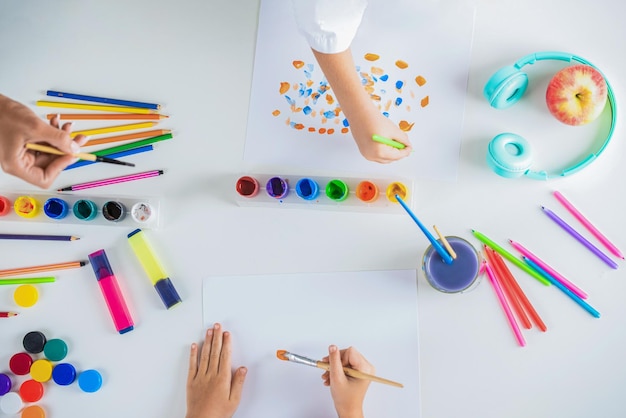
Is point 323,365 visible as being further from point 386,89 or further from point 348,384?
point 386,89

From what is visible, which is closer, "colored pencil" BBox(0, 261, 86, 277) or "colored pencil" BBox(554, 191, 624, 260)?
"colored pencil" BBox(554, 191, 624, 260)

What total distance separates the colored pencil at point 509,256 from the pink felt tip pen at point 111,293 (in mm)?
621

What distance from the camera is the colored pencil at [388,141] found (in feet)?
2.79

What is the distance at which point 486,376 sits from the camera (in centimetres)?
92

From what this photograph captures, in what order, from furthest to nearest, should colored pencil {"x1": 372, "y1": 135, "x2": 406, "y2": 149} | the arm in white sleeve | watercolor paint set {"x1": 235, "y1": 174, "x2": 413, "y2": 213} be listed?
1. watercolor paint set {"x1": 235, "y1": 174, "x2": 413, "y2": 213}
2. colored pencil {"x1": 372, "y1": 135, "x2": 406, "y2": 149}
3. the arm in white sleeve

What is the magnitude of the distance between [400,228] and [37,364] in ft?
2.25

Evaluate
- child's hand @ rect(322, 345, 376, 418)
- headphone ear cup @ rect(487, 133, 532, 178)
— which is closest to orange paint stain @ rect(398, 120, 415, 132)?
headphone ear cup @ rect(487, 133, 532, 178)

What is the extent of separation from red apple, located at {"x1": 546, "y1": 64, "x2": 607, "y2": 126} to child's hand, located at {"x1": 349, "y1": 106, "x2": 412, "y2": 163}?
0.25m

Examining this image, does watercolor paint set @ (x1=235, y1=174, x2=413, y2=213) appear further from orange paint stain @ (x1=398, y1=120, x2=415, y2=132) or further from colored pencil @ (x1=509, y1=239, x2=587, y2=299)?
colored pencil @ (x1=509, y1=239, x2=587, y2=299)

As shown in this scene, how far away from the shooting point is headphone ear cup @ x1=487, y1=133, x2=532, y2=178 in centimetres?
91

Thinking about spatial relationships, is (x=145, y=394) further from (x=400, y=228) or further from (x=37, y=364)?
(x=400, y=228)

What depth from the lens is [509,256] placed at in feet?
3.04

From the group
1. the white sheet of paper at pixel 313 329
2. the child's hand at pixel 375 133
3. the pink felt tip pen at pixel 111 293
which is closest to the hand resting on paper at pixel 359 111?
the child's hand at pixel 375 133

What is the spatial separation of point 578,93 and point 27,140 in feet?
2.79
